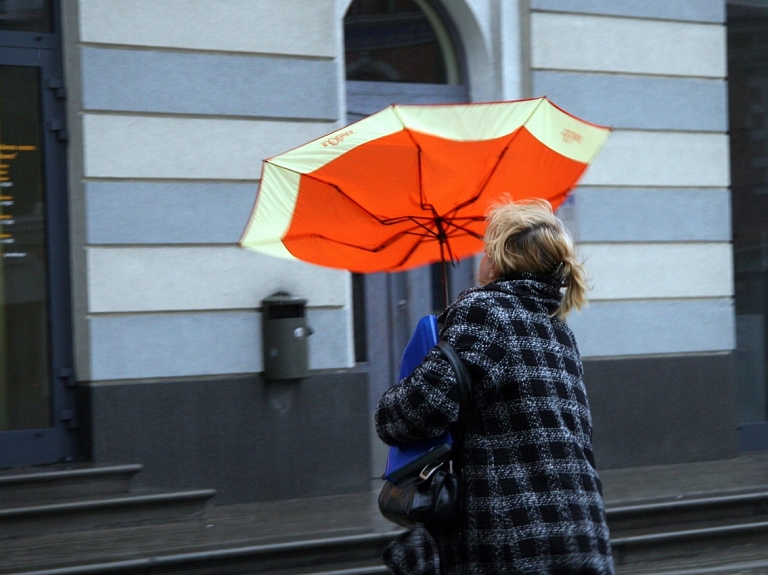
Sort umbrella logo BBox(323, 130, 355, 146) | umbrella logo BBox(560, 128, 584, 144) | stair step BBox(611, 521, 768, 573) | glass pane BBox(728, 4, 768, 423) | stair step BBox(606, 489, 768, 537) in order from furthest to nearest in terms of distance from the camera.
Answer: glass pane BBox(728, 4, 768, 423), stair step BBox(606, 489, 768, 537), stair step BBox(611, 521, 768, 573), umbrella logo BBox(560, 128, 584, 144), umbrella logo BBox(323, 130, 355, 146)

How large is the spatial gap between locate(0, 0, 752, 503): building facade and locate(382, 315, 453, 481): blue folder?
386cm

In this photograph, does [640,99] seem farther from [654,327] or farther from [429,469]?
[429,469]

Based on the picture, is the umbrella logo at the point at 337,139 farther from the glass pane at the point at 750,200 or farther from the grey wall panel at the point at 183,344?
the glass pane at the point at 750,200

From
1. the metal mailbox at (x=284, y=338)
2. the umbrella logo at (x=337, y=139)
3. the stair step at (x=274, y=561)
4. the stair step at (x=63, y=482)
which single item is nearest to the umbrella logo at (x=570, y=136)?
Result: the umbrella logo at (x=337, y=139)

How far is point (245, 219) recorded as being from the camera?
6734 mm

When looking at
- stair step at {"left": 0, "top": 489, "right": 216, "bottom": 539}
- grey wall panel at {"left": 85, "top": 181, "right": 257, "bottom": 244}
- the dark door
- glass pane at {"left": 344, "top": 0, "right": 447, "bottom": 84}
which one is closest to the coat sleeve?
stair step at {"left": 0, "top": 489, "right": 216, "bottom": 539}

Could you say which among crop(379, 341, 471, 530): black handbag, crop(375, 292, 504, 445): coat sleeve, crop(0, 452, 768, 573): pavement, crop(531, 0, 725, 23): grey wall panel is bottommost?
crop(0, 452, 768, 573): pavement

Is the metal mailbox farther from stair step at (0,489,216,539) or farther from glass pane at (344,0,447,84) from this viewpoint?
glass pane at (344,0,447,84)

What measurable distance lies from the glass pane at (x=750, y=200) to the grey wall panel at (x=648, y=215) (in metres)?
0.55

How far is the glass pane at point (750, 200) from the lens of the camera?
341 inches

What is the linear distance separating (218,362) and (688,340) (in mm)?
3752

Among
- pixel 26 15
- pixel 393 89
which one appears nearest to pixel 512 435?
pixel 26 15

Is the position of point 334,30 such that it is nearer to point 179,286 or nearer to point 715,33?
point 179,286

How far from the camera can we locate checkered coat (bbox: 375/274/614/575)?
8.54 ft
